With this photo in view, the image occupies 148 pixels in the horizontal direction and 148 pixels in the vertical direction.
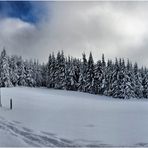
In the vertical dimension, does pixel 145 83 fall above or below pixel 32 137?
above

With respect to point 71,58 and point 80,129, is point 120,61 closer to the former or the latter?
point 71,58

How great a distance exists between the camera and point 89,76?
6838 cm

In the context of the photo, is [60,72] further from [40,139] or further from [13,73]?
[40,139]

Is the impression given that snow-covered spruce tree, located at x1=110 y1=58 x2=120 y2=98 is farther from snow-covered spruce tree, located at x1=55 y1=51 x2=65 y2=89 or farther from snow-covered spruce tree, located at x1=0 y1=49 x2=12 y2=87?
snow-covered spruce tree, located at x1=0 y1=49 x2=12 y2=87

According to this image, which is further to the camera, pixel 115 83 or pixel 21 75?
pixel 21 75

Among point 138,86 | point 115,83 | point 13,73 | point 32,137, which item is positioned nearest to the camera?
point 32,137

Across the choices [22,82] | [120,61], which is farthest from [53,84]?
[120,61]

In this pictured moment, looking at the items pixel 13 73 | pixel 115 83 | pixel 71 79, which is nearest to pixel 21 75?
pixel 13 73

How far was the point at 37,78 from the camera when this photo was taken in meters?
104

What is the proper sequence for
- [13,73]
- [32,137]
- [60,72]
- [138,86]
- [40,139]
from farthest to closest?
[13,73], [60,72], [138,86], [32,137], [40,139]

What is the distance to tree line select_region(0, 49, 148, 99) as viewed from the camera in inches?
2422

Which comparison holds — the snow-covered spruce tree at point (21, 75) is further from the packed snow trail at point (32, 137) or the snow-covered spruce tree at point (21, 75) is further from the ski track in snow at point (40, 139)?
the ski track in snow at point (40, 139)

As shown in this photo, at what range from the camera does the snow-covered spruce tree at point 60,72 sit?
73506mm

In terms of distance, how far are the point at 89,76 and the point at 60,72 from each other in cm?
1127
